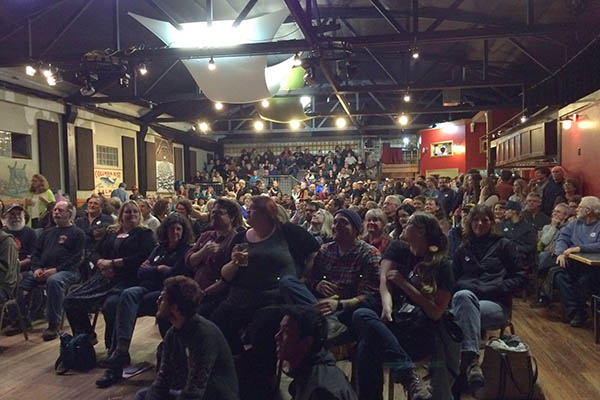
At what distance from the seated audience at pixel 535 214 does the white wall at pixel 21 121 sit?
869 cm

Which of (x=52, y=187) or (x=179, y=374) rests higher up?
(x=52, y=187)

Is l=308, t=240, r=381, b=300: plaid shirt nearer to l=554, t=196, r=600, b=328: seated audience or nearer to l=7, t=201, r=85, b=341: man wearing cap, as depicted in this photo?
l=554, t=196, r=600, b=328: seated audience

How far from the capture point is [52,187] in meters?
9.50

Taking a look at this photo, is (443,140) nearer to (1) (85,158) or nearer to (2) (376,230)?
(1) (85,158)

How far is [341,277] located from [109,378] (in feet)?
5.85

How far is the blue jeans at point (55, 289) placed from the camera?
399cm

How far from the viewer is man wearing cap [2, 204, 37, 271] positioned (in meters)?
4.70

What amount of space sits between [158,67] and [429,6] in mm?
6288

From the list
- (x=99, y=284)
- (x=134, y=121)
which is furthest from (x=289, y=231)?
(x=134, y=121)

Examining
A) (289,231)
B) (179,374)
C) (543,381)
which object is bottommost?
(543,381)

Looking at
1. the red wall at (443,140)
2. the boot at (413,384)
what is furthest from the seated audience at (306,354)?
the red wall at (443,140)

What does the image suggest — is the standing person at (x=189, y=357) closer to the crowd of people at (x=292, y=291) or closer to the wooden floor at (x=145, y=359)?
the crowd of people at (x=292, y=291)

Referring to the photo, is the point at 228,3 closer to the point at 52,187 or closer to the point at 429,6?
the point at 429,6

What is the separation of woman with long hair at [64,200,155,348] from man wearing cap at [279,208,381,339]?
1.60 metres
